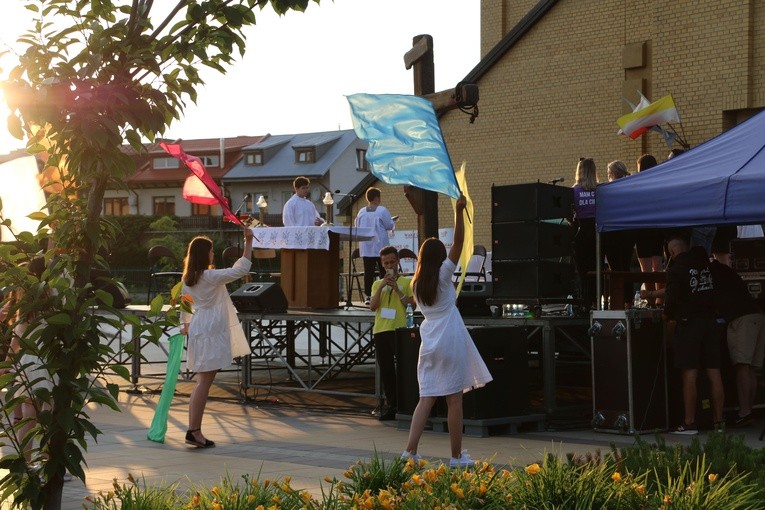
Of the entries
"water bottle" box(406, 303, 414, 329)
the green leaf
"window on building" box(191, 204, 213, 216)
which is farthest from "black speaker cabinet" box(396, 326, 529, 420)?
"window on building" box(191, 204, 213, 216)

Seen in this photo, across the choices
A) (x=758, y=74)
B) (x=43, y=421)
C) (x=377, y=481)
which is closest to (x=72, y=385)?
(x=43, y=421)

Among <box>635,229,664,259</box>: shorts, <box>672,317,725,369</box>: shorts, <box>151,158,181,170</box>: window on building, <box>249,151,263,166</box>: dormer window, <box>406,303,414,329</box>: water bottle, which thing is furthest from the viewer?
<box>151,158,181,170</box>: window on building

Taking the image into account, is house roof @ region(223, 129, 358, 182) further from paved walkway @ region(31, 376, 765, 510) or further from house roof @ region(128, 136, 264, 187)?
paved walkway @ region(31, 376, 765, 510)

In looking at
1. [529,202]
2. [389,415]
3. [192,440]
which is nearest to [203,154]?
[389,415]

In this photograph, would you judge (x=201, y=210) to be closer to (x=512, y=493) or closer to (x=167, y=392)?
(x=167, y=392)

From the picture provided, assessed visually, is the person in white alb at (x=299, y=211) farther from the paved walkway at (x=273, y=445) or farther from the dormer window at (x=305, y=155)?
the dormer window at (x=305, y=155)

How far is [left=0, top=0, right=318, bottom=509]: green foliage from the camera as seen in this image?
16.2 feet

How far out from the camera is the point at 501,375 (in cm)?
1249

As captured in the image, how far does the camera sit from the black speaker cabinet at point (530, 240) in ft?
42.3

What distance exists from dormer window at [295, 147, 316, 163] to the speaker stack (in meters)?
72.6

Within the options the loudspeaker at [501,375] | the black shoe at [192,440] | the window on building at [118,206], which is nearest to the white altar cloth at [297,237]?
the loudspeaker at [501,375]

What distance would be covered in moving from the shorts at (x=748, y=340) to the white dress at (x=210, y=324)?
5.62 meters

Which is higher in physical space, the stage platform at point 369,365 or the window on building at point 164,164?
the window on building at point 164,164

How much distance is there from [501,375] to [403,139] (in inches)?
111
